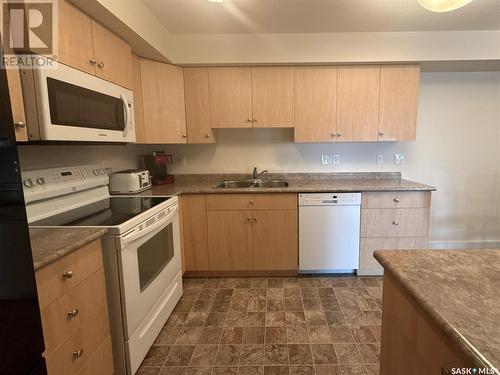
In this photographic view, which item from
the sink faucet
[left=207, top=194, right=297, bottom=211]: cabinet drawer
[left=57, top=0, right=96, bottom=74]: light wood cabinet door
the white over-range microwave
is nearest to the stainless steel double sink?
the sink faucet

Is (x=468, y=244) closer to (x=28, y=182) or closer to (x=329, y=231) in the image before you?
(x=329, y=231)

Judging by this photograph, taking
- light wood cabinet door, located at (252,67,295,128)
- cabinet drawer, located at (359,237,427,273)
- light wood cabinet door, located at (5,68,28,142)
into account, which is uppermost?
light wood cabinet door, located at (252,67,295,128)

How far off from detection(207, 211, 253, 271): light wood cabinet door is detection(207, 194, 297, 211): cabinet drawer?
0.06m

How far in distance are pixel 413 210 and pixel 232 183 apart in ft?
6.18

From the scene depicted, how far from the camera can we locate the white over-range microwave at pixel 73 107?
125 centimetres

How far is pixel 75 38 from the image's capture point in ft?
4.91

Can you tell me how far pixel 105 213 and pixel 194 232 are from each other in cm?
104

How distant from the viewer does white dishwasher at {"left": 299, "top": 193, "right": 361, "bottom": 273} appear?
8.34 feet

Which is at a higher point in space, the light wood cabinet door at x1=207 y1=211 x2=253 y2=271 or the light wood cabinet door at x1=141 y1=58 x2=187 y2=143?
the light wood cabinet door at x1=141 y1=58 x2=187 y2=143

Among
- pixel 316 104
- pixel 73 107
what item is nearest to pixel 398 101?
pixel 316 104

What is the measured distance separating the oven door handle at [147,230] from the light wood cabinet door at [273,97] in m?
1.26

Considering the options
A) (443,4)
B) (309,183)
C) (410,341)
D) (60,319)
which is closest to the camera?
(410,341)

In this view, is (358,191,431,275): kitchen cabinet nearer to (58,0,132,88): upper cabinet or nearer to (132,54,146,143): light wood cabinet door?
(132,54,146,143): light wood cabinet door

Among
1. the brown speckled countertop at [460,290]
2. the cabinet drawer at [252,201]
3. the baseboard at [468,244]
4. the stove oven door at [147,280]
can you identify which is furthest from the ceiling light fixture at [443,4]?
the baseboard at [468,244]
